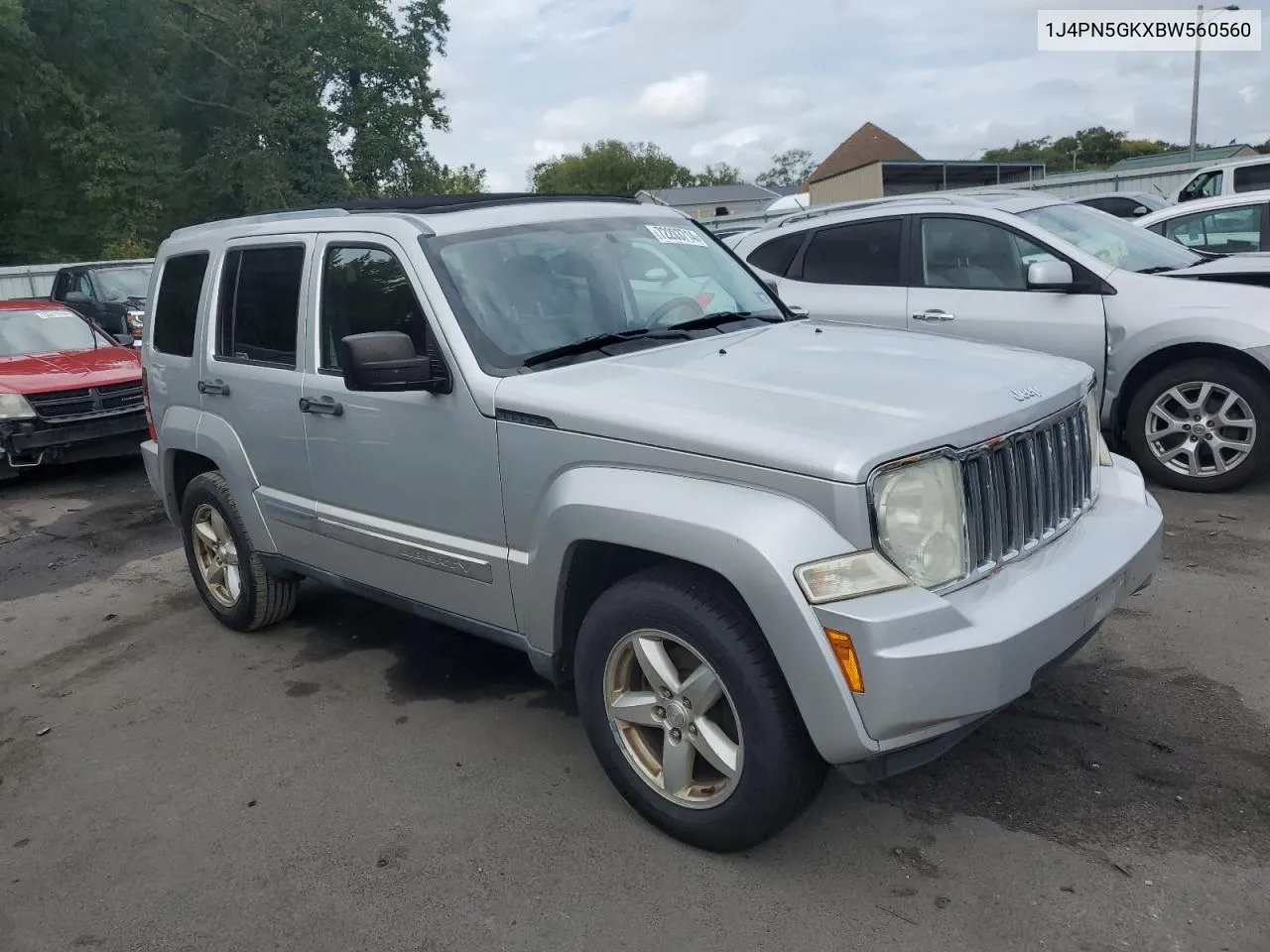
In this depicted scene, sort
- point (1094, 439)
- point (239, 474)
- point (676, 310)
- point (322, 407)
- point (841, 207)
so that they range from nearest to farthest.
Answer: point (1094, 439) < point (676, 310) < point (322, 407) < point (239, 474) < point (841, 207)

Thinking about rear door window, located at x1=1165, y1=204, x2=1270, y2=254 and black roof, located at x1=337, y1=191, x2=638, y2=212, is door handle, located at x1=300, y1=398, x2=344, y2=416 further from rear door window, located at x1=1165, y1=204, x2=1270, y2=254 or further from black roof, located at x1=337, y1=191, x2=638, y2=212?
rear door window, located at x1=1165, y1=204, x2=1270, y2=254

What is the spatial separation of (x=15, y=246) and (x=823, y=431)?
38903 mm

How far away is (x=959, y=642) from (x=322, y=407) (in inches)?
104

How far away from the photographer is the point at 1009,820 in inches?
125

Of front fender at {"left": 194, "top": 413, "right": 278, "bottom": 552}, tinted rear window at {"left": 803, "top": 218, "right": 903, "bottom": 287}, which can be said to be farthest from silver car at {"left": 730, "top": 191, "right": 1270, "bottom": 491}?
front fender at {"left": 194, "top": 413, "right": 278, "bottom": 552}

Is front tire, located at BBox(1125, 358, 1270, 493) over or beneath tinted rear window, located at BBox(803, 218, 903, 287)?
beneath

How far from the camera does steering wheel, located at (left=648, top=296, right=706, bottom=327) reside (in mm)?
3963

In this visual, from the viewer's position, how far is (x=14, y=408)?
885 centimetres

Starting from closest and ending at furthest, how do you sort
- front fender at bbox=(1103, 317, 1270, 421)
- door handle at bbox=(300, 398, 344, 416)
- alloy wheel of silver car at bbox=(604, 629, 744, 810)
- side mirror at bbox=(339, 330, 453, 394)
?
alloy wheel of silver car at bbox=(604, 629, 744, 810), side mirror at bbox=(339, 330, 453, 394), door handle at bbox=(300, 398, 344, 416), front fender at bbox=(1103, 317, 1270, 421)

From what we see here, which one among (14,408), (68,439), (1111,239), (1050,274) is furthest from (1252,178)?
(14,408)

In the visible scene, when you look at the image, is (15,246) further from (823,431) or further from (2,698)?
(823,431)

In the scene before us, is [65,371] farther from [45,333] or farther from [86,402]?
[45,333]

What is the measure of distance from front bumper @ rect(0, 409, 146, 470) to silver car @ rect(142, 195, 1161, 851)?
16.6 feet

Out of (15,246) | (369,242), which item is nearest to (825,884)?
(369,242)
